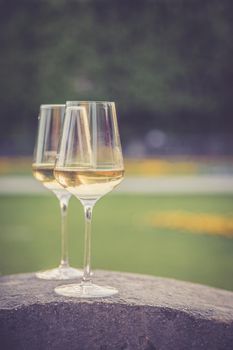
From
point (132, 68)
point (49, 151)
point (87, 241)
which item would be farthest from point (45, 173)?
point (132, 68)

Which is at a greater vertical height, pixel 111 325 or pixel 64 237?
pixel 64 237

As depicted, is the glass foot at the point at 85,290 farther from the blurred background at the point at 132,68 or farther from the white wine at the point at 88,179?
the blurred background at the point at 132,68

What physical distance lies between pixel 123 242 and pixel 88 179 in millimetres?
7821

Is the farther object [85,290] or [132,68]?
[132,68]

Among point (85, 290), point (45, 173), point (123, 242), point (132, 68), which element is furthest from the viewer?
point (132, 68)

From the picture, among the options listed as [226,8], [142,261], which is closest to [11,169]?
[226,8]

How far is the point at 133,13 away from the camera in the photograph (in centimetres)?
3738

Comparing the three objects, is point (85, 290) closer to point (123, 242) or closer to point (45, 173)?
point (45, 173)

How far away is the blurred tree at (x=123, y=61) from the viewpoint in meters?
35.8

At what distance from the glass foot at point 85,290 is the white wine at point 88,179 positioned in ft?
1.00

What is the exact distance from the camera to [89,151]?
227 cm

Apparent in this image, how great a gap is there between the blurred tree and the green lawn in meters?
20.9

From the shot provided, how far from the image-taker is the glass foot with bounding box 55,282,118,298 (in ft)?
7.56

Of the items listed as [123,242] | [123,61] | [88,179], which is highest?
[123,61]
